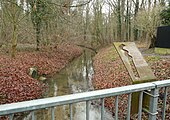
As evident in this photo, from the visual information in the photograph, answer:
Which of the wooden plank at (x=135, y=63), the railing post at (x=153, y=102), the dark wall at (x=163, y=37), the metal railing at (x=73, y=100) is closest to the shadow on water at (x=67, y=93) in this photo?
the wooden plank at (x=135, y=63)

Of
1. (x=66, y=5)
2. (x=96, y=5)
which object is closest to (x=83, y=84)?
(x=66, y=5)

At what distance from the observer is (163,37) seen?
1330 centimetres

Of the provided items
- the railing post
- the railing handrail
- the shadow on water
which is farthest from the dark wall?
the railing handrail

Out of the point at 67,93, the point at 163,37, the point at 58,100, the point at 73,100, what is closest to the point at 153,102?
the point at 73,100

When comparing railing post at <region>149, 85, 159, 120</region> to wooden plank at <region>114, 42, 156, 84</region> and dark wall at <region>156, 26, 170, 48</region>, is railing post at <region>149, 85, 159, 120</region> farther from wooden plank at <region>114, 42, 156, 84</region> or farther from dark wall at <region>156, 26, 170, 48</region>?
dark wall at <region>156, 26, 170, 48</region>

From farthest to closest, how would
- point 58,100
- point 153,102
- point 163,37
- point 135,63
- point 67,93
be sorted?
point 163,37
point 67,93
point 135,63
point 153,102
point 58,100

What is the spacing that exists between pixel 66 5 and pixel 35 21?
12378 mm

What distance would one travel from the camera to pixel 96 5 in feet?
87.0

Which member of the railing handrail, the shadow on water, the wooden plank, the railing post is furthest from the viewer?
the shadow on water

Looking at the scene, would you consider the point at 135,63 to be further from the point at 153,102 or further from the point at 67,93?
the point at 67,93

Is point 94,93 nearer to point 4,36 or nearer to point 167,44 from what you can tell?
point 167,44

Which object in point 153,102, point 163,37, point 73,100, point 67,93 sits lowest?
point 67,93

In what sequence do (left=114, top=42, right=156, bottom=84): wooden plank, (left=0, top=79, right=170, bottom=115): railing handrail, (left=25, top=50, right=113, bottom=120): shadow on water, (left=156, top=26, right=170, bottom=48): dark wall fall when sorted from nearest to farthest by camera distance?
(left=0, top=79, right=170, bottom=115): railing handrail
(left=114, top=42, right=156, bottom=84): wooden plank
(left=25, top=50, right=113, bottom=120): shadow on water
(left=156, top=26, right=170, bottom=48): dark wall

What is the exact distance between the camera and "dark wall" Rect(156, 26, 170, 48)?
1286 centimetres
